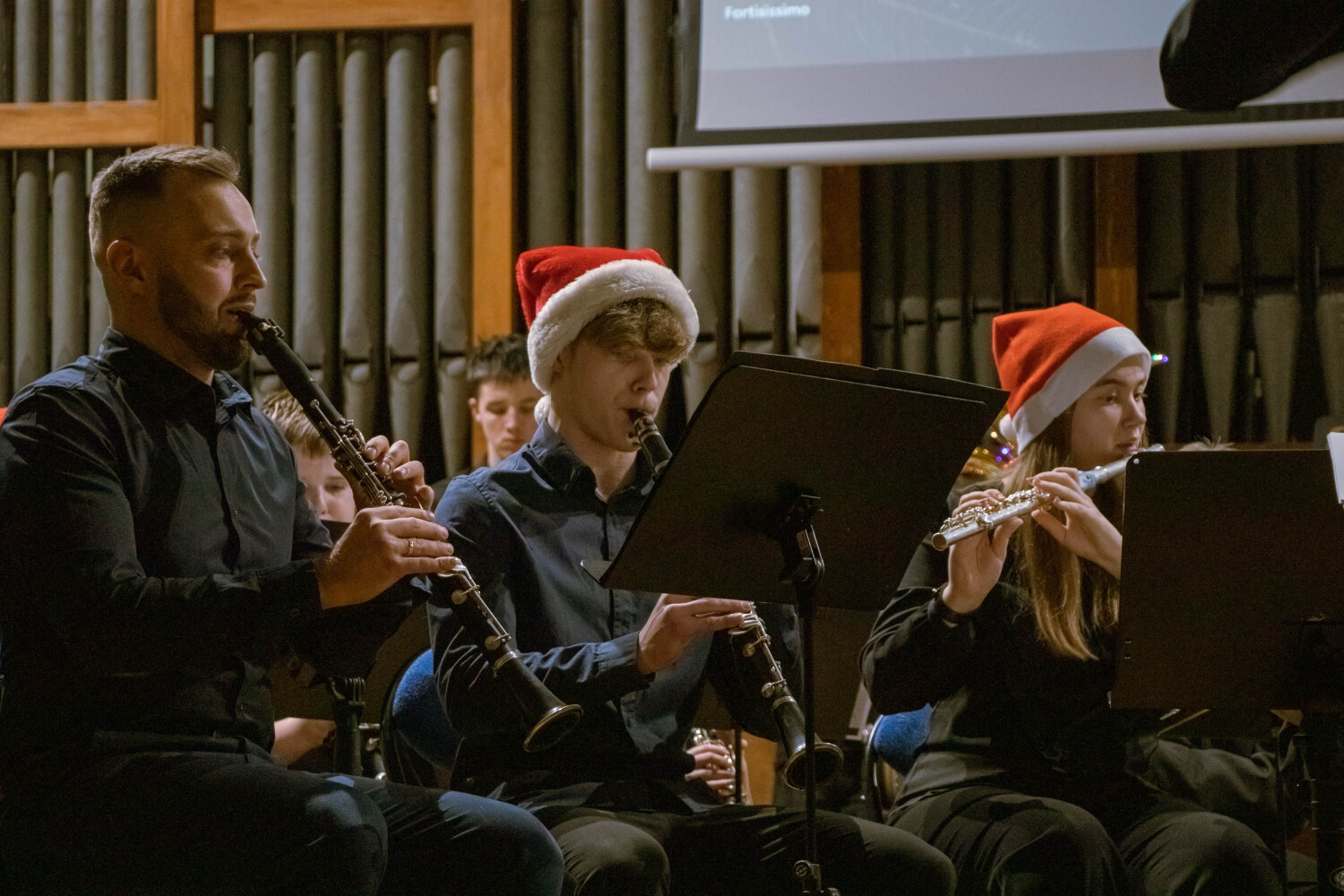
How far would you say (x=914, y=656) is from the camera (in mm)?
2375

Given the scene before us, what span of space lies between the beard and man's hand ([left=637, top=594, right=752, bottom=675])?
0.76 meters

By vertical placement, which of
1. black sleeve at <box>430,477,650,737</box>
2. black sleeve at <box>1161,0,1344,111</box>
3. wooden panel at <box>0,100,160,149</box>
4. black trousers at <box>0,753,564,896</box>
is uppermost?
black sleeve at <box>1161,0,1344,111</box>

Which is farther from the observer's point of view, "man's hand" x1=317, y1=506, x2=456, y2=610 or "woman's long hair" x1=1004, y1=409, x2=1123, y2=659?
"woman's long hair" x1=1004, y1=409, x2=1123, y2=659

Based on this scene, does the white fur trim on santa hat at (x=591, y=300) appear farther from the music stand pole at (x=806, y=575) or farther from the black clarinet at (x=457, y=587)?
the music stand pole at (x=806, y=575)

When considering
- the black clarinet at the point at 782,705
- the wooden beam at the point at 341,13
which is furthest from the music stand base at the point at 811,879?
the wooden beam at the point at 341,13

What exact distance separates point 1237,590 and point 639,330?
1067 millimetres

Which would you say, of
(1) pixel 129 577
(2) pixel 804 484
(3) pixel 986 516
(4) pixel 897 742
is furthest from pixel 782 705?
(1) pixel 129 577

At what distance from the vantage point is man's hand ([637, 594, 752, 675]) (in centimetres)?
202

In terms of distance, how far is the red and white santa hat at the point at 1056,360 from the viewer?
9.05 feet

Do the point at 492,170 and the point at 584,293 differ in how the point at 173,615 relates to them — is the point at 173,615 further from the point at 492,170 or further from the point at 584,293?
the point at 492,170

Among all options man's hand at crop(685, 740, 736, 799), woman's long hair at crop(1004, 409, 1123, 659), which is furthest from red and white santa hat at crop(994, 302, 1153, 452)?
man's hand at crop(685, 740, 736, 799)

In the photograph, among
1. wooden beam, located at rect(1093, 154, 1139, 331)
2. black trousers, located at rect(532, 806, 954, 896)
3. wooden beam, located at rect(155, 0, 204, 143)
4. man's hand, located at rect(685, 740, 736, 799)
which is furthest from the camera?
wooden beam, located at rect(155, 0, 204, 143)

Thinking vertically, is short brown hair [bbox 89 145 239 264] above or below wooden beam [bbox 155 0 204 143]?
below

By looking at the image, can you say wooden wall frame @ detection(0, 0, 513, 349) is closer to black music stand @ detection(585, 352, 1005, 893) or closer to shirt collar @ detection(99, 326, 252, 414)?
shirt collar @ detection(99, 326, 252, 414)
